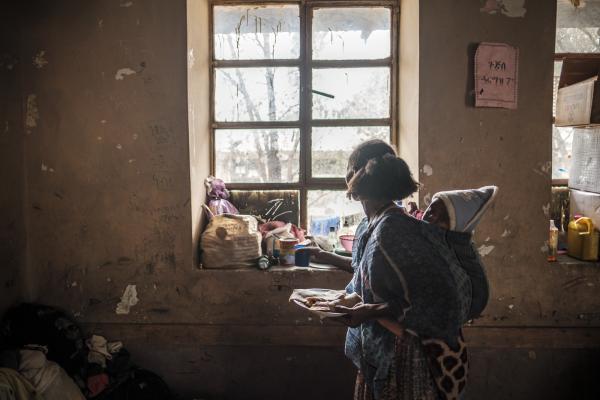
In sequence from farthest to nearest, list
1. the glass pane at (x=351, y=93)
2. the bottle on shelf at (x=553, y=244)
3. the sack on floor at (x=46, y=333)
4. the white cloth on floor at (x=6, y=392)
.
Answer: the glass pane at (x=351, y=93), the bottle on shelf at (x=553, y=244), the sack on floor at (x=46, y=333), the white cloth on floor at (x=6, y=392)

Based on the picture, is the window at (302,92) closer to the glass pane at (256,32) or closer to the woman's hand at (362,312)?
the glass pane at (256,32)

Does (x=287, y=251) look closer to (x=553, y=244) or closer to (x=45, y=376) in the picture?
(x=45, y=376)

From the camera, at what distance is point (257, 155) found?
121 inches

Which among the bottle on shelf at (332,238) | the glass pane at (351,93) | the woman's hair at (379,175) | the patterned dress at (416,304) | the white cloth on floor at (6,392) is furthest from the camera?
the glass pane at (351,93)

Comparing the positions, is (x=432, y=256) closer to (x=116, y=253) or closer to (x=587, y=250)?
(x=587, y=250)

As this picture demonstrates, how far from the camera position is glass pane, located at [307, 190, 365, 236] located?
3.05 m

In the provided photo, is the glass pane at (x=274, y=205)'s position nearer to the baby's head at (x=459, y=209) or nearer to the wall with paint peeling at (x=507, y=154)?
the wall with paint peeling at (x=507, y=154)

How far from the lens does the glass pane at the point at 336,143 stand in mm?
3033

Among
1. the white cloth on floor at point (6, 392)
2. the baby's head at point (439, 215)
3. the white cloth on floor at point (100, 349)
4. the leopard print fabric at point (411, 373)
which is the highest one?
the baby's head at point (439, 215)

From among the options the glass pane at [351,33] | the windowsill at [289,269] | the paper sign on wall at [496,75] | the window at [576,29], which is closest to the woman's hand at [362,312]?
the windowsill at [289,269]

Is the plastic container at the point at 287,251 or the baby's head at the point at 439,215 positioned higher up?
the baby's head at the point at 439,215

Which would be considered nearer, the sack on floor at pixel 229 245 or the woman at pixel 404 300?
the woman at pixel 404 300

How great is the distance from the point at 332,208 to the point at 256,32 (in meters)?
1.27

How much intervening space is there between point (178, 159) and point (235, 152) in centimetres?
52
